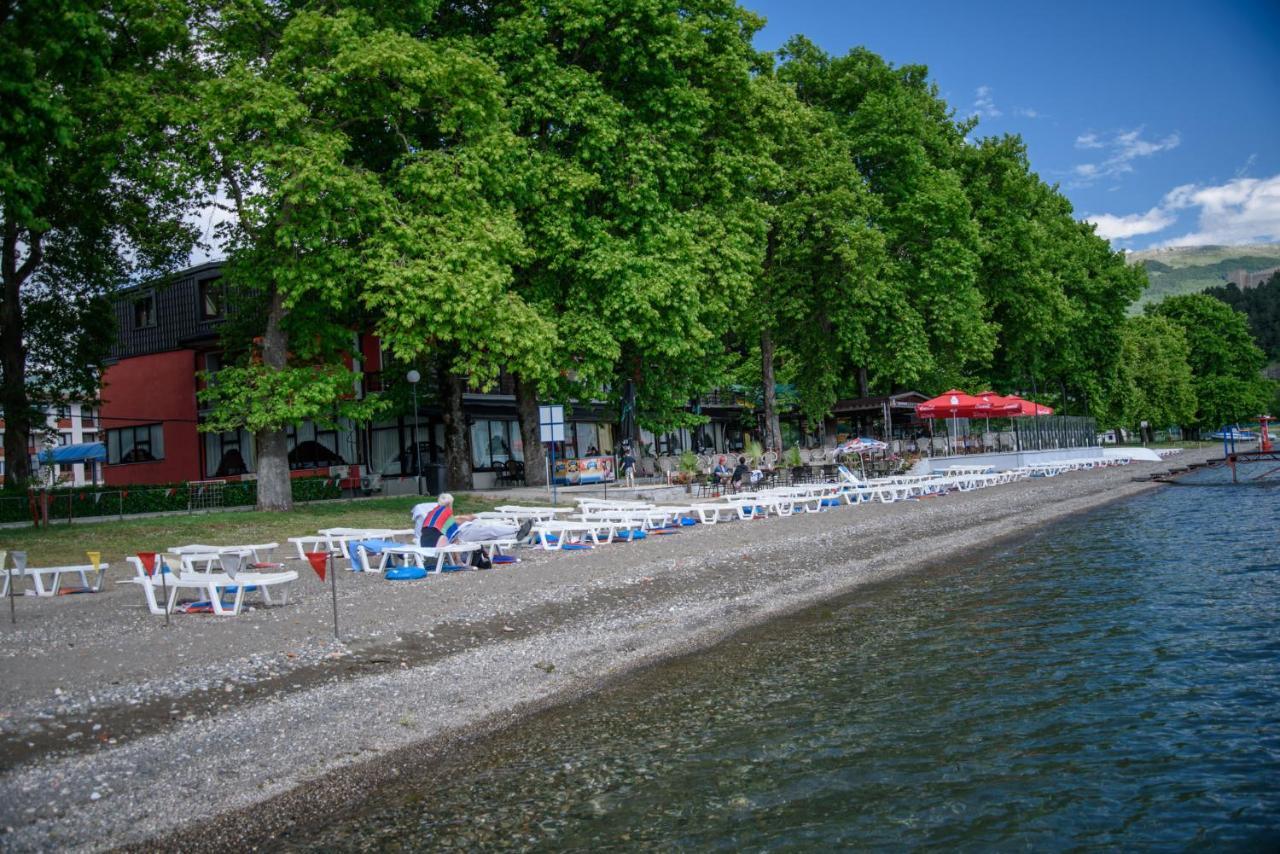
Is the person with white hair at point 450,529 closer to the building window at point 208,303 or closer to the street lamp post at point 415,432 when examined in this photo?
the street lamp post at point 415,432

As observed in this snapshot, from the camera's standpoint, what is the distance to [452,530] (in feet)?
54.2

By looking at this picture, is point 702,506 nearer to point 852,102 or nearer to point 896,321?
point 896,321

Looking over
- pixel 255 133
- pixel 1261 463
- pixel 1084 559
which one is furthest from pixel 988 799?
pixel 1261 463

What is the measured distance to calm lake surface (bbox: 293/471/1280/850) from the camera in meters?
6.32

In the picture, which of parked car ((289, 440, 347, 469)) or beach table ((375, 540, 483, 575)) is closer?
beach table ((375, 540, 483, 575))

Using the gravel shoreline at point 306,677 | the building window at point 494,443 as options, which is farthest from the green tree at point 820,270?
the gravel shoreline at point 306,677

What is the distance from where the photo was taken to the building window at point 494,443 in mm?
41438

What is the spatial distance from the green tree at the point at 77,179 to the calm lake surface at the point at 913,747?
13.5 metres

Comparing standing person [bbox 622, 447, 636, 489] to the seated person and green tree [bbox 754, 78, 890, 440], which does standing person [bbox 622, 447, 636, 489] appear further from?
the seated person

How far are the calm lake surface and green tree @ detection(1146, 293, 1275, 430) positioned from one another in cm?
9169

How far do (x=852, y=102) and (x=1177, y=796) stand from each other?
3984 cm

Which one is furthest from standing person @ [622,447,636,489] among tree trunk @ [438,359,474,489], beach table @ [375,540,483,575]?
beach table @ [375,540,483,575]

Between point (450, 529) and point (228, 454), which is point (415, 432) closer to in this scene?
point (228, 454)

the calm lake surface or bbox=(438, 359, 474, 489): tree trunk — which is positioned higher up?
bbox=(438, 359, 474, 489): tree trunk
